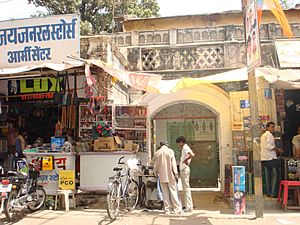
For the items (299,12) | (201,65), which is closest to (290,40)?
(201,65)

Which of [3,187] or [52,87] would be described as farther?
[52,87]

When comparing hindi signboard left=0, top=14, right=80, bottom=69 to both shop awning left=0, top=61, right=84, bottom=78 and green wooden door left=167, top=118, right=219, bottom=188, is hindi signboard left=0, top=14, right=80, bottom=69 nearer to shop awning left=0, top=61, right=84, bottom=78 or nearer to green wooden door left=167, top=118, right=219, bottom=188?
shop awning left=0, top=61, right=84, bottom=78

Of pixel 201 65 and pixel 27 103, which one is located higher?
pixel 201 65

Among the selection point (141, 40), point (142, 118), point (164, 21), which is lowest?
point (142, 118)

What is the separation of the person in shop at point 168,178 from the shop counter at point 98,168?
1071 millimetres

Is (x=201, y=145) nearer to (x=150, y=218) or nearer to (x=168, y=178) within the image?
(x=168, y=178)

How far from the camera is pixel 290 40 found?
33.1 ft

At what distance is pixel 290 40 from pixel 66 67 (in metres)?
6.43

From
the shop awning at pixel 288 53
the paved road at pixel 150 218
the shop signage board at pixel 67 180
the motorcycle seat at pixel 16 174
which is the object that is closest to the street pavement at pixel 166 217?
the paved road at pixel 150 218

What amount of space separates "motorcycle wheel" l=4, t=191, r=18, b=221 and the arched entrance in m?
4.04

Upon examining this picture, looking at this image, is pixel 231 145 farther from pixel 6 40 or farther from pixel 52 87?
pixel 6 40

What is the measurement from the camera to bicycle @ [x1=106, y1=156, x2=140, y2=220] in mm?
6999

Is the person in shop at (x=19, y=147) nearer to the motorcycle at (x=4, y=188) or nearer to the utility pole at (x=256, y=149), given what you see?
the motorcycle at (x=4, y=188)

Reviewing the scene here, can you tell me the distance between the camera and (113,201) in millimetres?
7082
